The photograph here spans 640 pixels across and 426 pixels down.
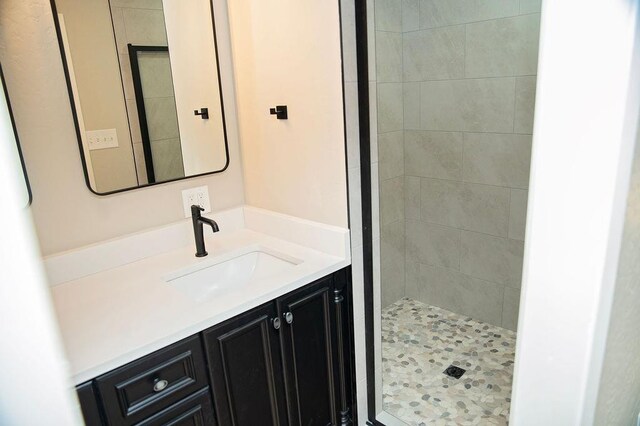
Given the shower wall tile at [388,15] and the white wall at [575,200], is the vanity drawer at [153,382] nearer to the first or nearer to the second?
the white wall at [575,200]

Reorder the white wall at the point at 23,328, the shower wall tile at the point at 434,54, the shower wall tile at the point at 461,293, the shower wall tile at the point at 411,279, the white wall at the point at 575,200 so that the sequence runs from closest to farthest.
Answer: the white wall at the point at 23,328
the white wall at the point at 575,200
the shower wall tile at the point at 434,54
the shower wall tile at the point at 461,293
the shower wall tile at the point at 411,279

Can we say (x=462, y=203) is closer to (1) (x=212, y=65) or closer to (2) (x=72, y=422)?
(1) (x=212, y=65)

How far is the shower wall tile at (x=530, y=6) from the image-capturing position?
82.4 inches

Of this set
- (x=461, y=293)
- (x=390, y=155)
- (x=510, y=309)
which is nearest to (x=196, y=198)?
(x=390, y=155)

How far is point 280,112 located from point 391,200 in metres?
1.31

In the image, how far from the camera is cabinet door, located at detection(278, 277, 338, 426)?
1496 millimetres

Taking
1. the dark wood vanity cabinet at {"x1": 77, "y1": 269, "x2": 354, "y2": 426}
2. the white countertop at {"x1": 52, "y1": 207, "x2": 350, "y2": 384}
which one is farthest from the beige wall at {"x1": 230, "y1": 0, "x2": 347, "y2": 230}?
the dark wood vanity cabinet at {"x1": 77, "y1": 269, "x2": 354, "y2": 426}

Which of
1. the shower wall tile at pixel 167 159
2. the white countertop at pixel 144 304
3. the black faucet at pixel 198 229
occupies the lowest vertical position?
the white countertop at pixel 144 304

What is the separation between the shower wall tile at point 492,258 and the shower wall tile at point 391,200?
1.47 ft

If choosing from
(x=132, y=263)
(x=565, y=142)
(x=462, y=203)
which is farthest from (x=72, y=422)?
(x=462, y=203)

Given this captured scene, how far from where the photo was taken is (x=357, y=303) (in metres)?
1.72

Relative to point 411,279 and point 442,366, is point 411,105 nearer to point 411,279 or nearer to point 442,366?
point 411,279

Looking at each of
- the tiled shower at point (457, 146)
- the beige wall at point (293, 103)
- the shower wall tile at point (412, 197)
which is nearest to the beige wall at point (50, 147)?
the beige wall at point (293, 103)

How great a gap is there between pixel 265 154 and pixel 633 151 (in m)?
1.52
